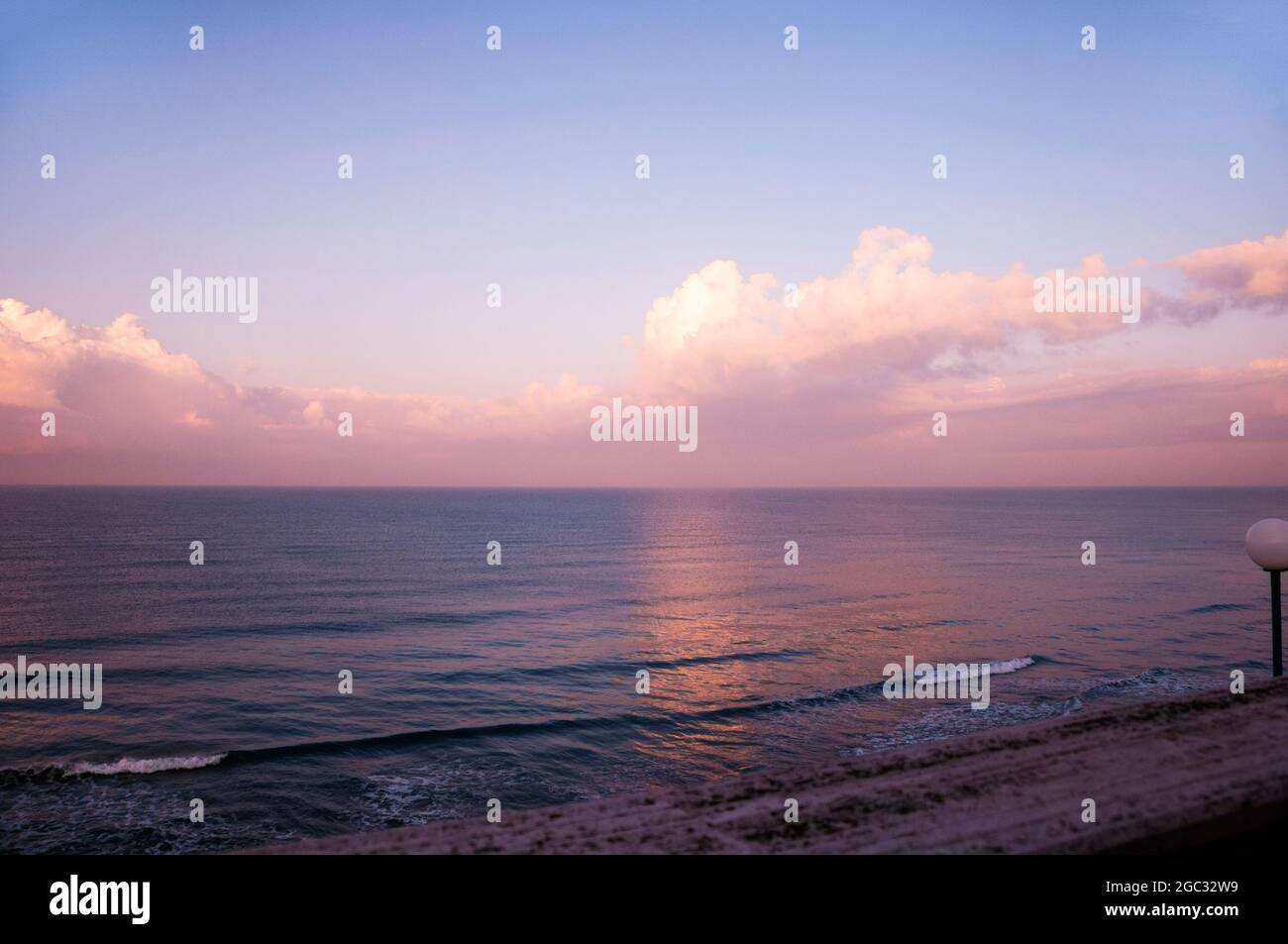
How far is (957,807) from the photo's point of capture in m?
3.21

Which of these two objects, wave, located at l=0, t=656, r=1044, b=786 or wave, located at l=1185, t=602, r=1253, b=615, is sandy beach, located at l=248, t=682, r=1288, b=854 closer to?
wave, located at l=0, t=656, r=1044, b=786

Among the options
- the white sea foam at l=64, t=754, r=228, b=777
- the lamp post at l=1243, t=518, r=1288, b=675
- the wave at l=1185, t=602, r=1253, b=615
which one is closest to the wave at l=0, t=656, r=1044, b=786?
the white sea foam at l=64, t=754, r=228, b=777

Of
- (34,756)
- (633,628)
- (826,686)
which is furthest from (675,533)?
(34,756)

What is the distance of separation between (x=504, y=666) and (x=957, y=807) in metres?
26.4

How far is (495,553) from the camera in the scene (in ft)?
226

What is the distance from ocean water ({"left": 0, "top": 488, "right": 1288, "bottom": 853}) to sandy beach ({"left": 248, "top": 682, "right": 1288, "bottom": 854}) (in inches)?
342

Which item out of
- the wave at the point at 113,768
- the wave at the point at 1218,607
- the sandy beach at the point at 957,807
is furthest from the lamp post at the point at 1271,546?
the wave at the point at 1218,607

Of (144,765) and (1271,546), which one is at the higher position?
(1271,546)

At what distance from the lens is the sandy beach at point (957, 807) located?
2.94m

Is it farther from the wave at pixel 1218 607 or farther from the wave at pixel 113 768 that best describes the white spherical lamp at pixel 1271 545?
the wave at pixel 1218 607

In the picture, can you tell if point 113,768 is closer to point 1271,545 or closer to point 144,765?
point 144,765

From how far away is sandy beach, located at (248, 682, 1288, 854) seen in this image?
2939mm

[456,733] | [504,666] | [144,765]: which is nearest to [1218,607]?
[504,666]
